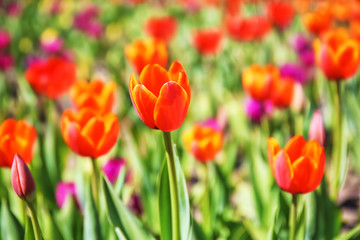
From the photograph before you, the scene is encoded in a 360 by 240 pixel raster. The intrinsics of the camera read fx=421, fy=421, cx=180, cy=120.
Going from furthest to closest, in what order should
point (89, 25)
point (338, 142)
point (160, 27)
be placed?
1. point (89, 25)
2. point (160, 27)
3. point (338, 142)

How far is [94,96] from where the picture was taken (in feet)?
4.26

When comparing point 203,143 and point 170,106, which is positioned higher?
point 170,106

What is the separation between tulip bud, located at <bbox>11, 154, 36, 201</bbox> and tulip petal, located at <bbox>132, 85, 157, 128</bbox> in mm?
270

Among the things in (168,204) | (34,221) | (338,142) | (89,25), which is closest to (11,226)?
(34,221)

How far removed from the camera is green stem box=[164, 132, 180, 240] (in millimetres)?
831

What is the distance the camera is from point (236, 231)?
121 centimetres

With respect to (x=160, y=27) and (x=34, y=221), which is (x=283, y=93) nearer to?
(x=34, y=221)

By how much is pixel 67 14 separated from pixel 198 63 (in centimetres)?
299

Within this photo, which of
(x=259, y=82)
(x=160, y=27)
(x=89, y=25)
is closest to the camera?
(x=259, y=82)

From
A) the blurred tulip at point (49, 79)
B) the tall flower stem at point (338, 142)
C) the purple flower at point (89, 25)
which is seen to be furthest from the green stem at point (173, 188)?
the purple flower at point (89, 25)

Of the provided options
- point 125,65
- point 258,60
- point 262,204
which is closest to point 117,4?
point 125,65

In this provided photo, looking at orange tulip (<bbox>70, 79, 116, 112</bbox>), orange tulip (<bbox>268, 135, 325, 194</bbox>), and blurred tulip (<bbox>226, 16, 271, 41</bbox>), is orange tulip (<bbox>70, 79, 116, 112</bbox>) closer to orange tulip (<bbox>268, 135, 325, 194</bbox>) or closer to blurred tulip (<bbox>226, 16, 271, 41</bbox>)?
orange tulip (<bbox>268, 135, 325, 194</bbox>)

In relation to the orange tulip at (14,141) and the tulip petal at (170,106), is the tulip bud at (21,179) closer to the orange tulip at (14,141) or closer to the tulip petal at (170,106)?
the orange tulip at (14,141)

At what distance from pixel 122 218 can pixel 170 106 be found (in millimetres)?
348
